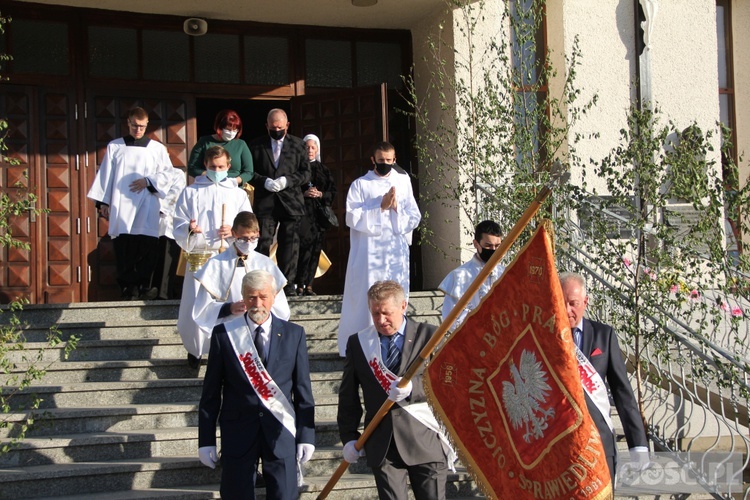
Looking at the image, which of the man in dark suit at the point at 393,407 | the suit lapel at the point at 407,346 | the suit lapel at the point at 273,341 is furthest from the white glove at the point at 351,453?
the suit lapel at the point at 273,341

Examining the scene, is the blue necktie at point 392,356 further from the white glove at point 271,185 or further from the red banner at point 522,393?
the white glove at point 271,185

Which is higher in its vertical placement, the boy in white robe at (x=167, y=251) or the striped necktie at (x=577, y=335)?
the boy in white robe at (x=167, y=251)

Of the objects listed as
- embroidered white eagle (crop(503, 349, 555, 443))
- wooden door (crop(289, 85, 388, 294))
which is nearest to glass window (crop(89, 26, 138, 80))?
wooden door (crop(289, 85, 388, 294))

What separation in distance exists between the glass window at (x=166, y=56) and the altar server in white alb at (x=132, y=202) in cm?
208

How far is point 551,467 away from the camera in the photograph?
16.9ft

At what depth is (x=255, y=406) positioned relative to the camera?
6.14m

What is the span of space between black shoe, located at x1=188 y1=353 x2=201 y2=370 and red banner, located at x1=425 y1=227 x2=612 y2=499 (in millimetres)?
3294

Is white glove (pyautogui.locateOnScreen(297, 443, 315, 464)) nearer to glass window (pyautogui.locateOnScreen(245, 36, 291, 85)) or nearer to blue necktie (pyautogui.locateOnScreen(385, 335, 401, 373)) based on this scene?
blue necktie (pyautogui.locateOnScreen(385, 335, 401, 373))

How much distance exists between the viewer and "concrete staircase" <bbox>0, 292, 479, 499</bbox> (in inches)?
276

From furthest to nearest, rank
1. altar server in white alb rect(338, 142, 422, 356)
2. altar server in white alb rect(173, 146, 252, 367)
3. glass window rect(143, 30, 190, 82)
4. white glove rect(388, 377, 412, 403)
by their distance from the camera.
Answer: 1. glass window rect(143, 30, 190, 82)
2. altar server in white alb rect(338, 142, 422, 356)
3. altar server in white alb rect(173, 146, 252, 367)
4. white glove rect(388, 377, 412, 403)

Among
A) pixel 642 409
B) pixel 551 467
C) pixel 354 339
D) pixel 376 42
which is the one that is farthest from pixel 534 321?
pixel 376 42

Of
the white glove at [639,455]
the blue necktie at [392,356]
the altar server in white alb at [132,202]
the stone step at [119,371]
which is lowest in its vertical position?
the white glove at [639,455]

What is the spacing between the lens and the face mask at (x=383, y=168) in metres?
9.63

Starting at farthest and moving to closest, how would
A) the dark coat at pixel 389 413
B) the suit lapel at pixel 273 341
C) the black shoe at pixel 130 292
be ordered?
the black shoe at pixel 130 292 → the suit lapel at pixel 273 341 → the dark coat at pixel 389 413
